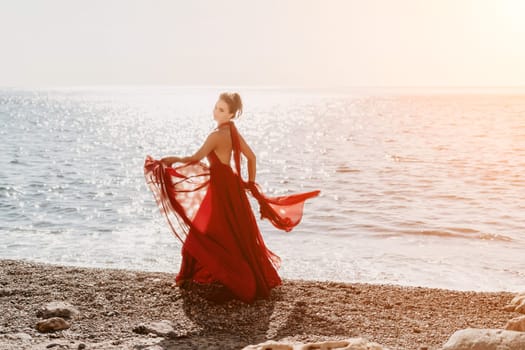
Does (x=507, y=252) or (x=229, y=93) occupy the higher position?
(x=229, y=93)

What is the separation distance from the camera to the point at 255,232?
7.14 metres

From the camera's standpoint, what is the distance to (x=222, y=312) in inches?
A: 256

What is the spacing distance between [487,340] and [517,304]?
106 inches

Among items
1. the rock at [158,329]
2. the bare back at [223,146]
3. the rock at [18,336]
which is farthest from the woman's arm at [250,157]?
the rock at [18,336]

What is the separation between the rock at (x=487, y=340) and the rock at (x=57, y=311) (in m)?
3.65

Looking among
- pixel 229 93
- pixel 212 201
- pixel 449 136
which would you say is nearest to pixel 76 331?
pixel 212 201

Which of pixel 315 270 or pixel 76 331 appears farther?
pixel 315 270

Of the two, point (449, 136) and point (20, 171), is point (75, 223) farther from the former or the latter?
point (449, 136)

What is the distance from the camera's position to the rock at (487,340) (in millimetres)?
4477

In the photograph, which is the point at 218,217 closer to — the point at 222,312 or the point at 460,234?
the point at 222,312

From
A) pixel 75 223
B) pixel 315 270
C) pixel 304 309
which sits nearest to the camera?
pixel 304 309

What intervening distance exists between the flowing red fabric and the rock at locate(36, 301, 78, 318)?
132 cm

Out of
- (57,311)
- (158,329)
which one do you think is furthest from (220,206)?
(57,311)

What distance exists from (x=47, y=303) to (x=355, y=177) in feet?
57.8
